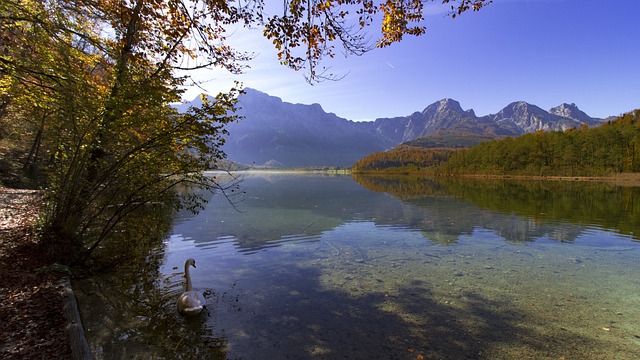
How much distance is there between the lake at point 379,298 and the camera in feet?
23.8

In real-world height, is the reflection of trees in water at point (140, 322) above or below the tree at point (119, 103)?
below

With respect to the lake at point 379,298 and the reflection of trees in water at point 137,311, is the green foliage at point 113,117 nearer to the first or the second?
the reflection of trees in water at point 137,311

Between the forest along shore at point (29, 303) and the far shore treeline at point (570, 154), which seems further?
the far shore treeline at point (570, 154)

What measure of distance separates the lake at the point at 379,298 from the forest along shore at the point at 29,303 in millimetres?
915

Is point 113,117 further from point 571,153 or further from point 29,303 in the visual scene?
point 571,153

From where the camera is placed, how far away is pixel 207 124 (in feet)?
31.8

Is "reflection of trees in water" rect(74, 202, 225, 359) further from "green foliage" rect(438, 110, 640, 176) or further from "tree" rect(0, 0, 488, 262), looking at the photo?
"green foliage" rect(438, 110, 640, 176)

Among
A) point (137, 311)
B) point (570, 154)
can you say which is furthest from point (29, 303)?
point (570, 154)

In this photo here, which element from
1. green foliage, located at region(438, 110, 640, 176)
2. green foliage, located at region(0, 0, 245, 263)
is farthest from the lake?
green foliage, located at region(438, 110, 640, 176)

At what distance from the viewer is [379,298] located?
10180 millimetres

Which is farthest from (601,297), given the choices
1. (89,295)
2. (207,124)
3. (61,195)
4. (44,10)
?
(44,10)

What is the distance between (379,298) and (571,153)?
138391mm

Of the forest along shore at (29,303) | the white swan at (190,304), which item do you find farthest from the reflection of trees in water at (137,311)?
the forest along shore at (29,303)

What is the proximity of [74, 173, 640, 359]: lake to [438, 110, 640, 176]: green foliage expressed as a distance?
11682 centimetres
